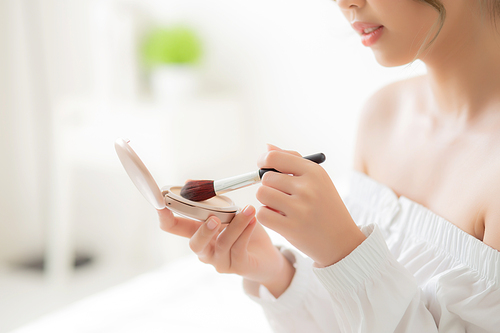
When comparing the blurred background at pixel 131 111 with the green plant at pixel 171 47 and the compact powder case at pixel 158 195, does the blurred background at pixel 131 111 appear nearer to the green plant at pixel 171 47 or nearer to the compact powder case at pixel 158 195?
the green plant at pixel 171 47

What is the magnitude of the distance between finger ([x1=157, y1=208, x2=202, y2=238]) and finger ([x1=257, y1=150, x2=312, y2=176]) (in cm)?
16

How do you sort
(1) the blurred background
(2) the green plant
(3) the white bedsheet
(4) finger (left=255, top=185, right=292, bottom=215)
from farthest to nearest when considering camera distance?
1. (2) the green plant
2. (1) the blurred background
3. (3) the white bedsheet
4. (4) finger (left=255, top=185, right=292, bottom=215)

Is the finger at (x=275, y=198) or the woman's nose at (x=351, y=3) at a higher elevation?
the woman's nose at (x=351, y=3)

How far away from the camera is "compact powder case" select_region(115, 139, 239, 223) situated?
0.45 metres

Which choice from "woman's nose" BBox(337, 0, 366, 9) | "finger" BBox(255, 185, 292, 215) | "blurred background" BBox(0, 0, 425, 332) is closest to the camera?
"finger" BBox(255, 185, 292, 215)

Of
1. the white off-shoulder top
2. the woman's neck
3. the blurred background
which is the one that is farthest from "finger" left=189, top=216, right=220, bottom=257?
the blurred background

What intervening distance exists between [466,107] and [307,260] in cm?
30

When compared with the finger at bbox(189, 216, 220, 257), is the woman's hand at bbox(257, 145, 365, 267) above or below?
above

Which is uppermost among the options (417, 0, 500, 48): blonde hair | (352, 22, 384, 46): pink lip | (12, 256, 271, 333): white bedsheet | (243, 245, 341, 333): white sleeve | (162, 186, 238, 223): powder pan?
(417, 0, 500, 48): blonde hair

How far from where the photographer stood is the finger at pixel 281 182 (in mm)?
440

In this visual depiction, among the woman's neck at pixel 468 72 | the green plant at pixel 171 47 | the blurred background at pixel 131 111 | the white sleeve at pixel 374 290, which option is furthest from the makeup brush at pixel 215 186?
the green plant at pixel 171 47

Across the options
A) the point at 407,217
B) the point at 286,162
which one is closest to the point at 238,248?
the point at 286,162

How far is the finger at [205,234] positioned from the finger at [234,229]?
2cm

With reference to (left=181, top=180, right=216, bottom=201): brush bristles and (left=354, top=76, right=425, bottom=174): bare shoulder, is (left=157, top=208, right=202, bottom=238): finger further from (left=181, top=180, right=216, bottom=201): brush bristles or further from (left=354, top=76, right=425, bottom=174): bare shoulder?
(left=354, top=76, right=425, bottom=174): bare shoulder
